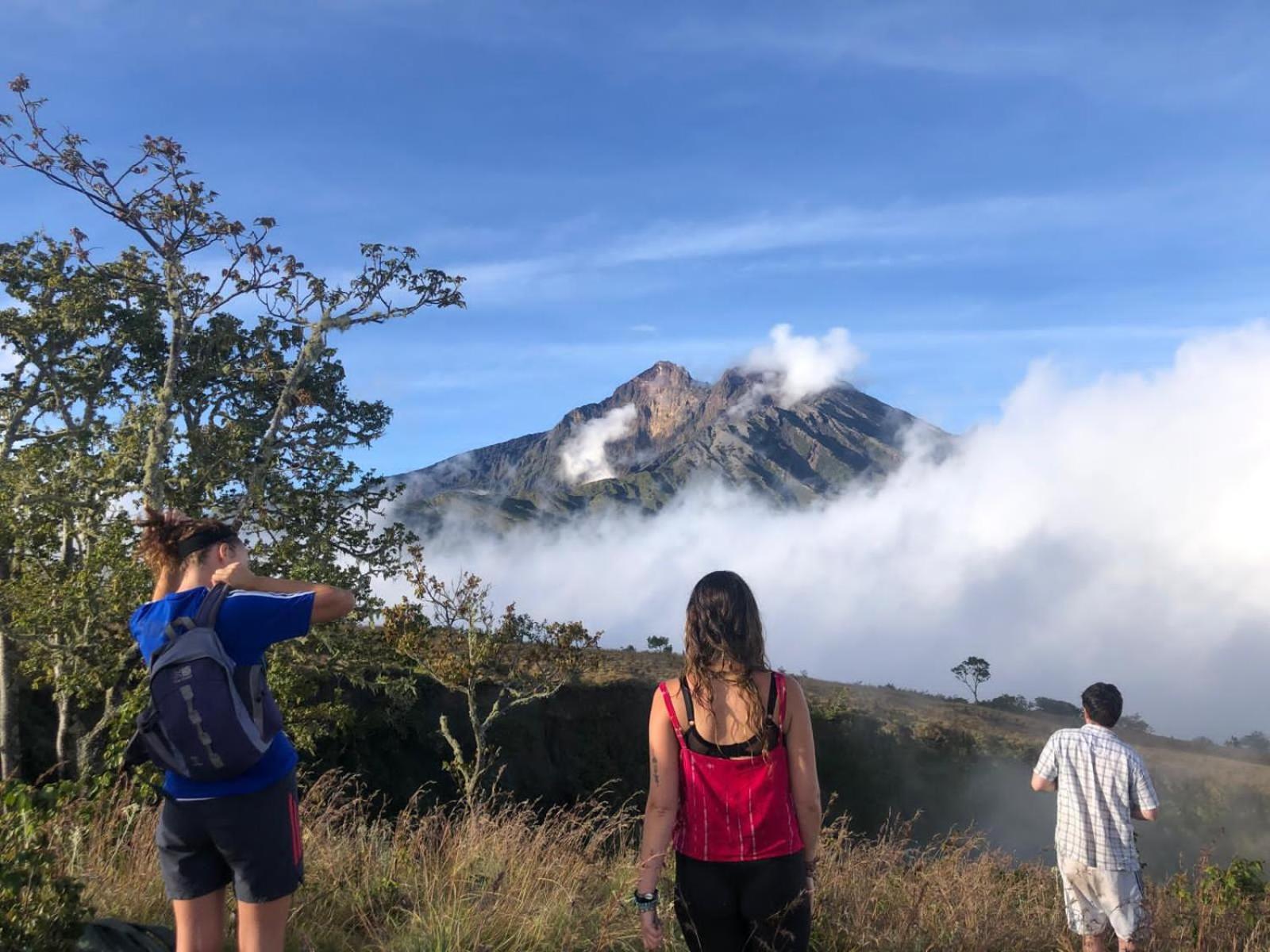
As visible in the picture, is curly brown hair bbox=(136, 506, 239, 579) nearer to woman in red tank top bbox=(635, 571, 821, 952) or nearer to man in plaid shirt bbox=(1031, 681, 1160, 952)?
woman in red tank top bbox=(635, 571, 821, 952)

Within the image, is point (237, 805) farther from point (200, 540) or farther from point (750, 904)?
point (750, 904)

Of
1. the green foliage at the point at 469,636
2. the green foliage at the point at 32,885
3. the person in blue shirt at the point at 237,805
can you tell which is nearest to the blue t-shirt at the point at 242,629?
the person in blue shirt at the point at 237,805

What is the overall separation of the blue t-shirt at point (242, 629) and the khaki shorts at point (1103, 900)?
154 inches

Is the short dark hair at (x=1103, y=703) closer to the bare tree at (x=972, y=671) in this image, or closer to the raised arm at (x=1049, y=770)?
the raised arm at (x=1049, y=770)

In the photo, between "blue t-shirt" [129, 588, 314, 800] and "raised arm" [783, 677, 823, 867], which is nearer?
"blue t-shirt" [129, 588, 314, 800]

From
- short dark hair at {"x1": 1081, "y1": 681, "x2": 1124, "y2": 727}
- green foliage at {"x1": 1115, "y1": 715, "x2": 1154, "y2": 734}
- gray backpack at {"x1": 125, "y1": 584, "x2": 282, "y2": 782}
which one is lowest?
green foliage at {"x1": 1115, "y1": 715, "x2": 1154, "y2": 734}

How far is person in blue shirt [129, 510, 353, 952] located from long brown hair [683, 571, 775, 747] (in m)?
1.09

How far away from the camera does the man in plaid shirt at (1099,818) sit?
177 inches

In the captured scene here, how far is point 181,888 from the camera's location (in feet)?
9.36

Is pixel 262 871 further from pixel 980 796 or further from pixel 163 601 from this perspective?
pixel 980 796

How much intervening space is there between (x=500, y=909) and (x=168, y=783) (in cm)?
171

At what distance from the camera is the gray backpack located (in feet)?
8.75

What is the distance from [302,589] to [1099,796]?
13.0ft

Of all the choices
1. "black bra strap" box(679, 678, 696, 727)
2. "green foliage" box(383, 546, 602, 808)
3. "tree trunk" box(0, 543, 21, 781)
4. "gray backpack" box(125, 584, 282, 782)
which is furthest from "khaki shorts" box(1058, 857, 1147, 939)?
"tree trunk" box(0, 543, 21, 781)
